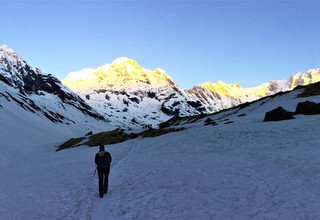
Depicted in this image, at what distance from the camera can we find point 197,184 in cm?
2017

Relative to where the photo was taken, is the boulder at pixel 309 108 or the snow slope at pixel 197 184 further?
the boulder at pixel 309 108

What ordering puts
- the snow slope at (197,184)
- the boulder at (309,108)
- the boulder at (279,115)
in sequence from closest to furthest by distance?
1. the snow slope at (197,184)
2. the boulder at (279,115)
3. the boulder at (309,108)

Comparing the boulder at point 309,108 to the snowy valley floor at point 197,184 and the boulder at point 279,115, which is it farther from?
the snowy valley floor at point 197,184

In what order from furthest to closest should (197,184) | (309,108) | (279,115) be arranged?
(309,108) → (279,115) → (197,184)

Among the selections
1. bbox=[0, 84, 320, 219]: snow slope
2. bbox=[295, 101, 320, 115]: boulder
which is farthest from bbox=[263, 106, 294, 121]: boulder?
bbox=[0, 84, 320, 219]: snow slope

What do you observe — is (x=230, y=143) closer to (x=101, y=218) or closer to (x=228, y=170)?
(x=228, y=170)

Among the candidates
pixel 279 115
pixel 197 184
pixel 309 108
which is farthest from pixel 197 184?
pixel 309 108

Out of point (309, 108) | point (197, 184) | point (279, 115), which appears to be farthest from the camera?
point (309, 108)

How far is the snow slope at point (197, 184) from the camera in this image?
16125mm

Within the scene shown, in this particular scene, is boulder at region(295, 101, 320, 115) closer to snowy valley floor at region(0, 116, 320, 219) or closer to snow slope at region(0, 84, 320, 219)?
snow slope at region(0, 84, 320, 219)

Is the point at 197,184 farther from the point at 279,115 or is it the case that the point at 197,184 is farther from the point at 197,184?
the point at 279,115

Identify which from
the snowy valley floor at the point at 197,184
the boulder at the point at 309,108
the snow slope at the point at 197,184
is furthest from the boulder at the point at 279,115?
the snowy valley floor at the point at 197,184

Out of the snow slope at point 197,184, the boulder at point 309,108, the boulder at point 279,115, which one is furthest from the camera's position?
the boulder at point 309,108

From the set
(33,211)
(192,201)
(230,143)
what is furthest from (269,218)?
(230,143)
